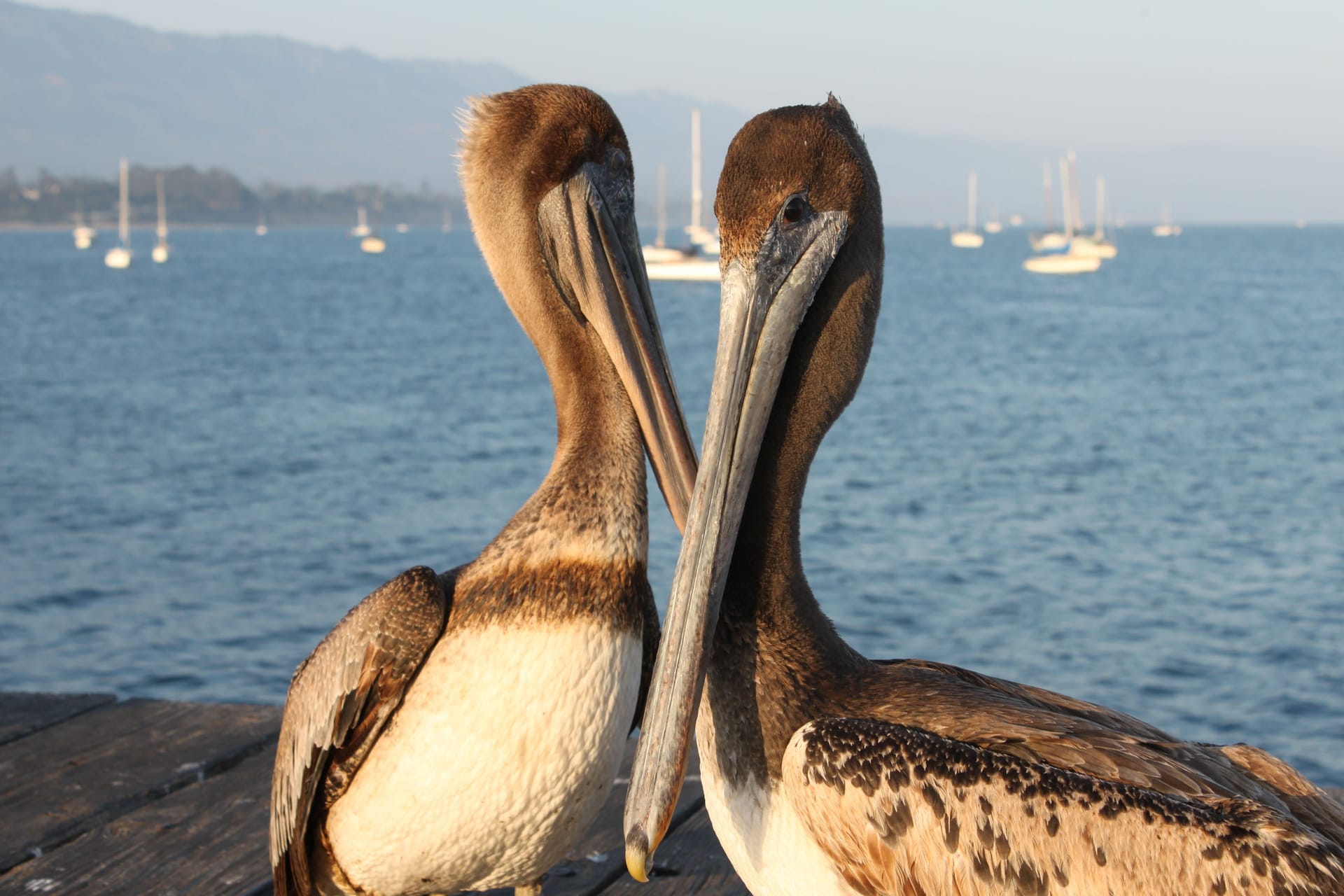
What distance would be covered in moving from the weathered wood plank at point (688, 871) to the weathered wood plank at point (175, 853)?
1.03 meters

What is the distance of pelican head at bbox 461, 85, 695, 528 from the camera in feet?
10.8

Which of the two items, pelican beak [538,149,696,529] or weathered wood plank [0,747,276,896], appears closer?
pelican beak [538,149,696,529]

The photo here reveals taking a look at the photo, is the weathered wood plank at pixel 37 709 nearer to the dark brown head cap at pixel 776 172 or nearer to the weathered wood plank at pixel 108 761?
the weathered wood plank at pixel 108 761

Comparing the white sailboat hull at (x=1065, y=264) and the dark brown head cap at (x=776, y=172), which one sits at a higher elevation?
the white sailboat hull at (x=1065, y=264)

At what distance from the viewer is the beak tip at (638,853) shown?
2.33m

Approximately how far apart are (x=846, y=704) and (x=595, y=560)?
667 millimetres

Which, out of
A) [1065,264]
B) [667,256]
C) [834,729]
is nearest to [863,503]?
[834,729]

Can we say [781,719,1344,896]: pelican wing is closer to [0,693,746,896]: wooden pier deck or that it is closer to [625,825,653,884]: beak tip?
[625,825,653,884]: beak tip

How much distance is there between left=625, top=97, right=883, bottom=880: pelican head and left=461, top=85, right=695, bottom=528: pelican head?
0.55m

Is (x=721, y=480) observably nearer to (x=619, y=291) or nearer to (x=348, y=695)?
(x=619, y=291)

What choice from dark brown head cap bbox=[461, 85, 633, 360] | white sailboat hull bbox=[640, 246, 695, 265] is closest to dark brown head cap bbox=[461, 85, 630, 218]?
dark brown head cap bbox=[461, 85, 633, 360]

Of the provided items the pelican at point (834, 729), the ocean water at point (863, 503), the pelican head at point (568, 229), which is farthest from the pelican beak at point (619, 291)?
the ocean water at point (863, 503)

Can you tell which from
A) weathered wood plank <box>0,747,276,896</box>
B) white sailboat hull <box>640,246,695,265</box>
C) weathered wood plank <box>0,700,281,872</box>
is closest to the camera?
weathered wood plank <box>0,747,276,896</box>

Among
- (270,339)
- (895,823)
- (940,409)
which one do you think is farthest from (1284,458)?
(270,339)
